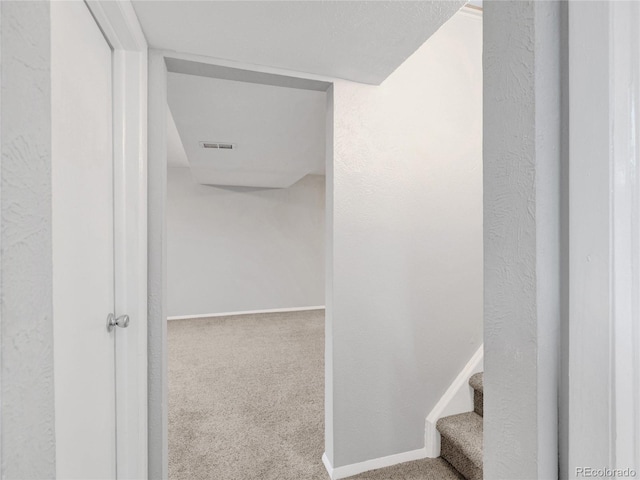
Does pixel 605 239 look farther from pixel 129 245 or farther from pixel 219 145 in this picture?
pixel 219 145

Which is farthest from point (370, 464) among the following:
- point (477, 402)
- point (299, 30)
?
point (299, 30)

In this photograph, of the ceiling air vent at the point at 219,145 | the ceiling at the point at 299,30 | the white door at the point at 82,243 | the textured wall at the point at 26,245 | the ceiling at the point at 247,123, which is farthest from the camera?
the ceiling air vent at the point at 219,145

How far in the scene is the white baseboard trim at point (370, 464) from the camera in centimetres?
157

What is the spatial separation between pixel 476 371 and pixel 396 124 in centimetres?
152

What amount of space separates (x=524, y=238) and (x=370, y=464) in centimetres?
168

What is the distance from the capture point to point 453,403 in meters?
1.75

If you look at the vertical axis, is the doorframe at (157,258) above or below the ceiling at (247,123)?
below

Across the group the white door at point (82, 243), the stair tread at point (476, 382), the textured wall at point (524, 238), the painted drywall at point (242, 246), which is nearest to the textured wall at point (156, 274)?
the white door at point (82, 243)

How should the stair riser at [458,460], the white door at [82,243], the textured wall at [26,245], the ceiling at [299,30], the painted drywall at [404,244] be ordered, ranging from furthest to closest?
the painted drywall at [404,244]
the stair riser at [458,460]
the ceiling at [299,30]
the white door at [82,243]
the textured wall at [26,245]

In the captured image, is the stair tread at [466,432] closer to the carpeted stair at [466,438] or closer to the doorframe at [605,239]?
the carpeted stair at [466,438]

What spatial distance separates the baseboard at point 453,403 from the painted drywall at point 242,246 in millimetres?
3919

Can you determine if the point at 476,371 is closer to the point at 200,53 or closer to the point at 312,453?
the point at 312,453

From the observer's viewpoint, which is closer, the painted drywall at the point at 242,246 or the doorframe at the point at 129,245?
the doorframe at the point at 129,245

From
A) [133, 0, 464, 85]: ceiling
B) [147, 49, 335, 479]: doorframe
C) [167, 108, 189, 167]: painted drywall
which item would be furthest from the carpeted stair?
[167, 108, 189, 167]: painted drywall
